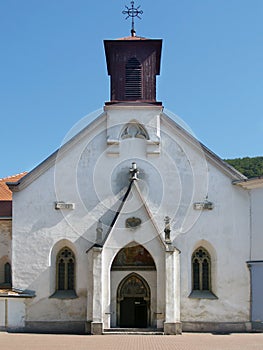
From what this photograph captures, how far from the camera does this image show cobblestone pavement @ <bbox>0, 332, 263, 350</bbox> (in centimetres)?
2083

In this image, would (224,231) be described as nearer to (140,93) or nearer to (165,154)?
(165,154)

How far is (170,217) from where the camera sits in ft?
90.8

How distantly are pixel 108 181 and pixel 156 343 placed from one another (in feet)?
29.9

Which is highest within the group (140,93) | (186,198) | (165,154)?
(140,93)

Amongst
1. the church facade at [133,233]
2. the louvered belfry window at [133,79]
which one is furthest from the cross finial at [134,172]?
the louvered belfry window at [133,79]

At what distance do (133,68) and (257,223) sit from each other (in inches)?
429

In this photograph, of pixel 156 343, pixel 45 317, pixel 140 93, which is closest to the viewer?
pixel 156 343

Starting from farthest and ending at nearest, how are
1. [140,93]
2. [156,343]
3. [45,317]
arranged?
[140,93] → [45,317] → [156,343]

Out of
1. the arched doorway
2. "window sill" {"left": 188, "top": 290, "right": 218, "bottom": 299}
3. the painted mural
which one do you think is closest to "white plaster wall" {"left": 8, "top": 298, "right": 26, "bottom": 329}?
the arched doorway

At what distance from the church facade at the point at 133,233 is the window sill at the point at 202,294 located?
6cm

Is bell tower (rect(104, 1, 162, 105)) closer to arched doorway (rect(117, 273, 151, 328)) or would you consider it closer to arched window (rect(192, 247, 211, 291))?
arched window (rect(192, 247, 211, 291))

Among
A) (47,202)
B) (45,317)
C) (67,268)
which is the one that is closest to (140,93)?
(47,202)

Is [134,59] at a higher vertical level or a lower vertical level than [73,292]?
higher

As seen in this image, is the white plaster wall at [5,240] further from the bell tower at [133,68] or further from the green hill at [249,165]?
the green hill at [249,165]
